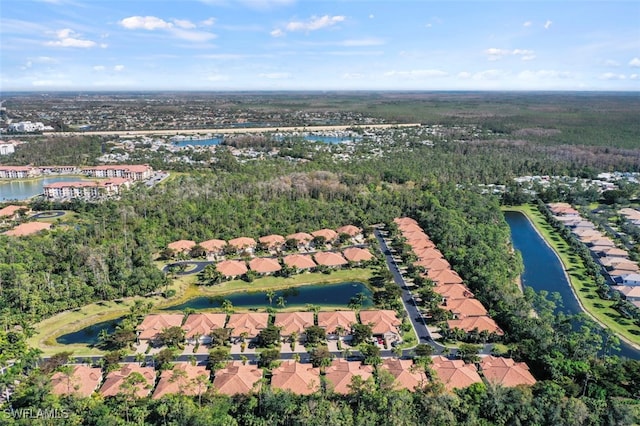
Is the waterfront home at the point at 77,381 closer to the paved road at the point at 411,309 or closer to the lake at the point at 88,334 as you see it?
the lake at the point at 88,334

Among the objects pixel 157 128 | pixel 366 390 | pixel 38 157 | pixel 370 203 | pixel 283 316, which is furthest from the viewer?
pixel 157 128

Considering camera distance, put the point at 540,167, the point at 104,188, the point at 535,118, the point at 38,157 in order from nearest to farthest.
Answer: the point at 104,188, the point at 540,167, the point at 38,157, the point at 535,118

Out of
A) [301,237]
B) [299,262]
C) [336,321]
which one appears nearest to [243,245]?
[301,237]

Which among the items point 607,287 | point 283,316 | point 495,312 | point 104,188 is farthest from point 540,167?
point 104,188

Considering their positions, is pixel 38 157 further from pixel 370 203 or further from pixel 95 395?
pixel 95 395

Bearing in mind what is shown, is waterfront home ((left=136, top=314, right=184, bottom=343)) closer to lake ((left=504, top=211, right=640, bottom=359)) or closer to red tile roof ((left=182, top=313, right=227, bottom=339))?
red tile roof ((left=182, top=313, right=227, bottom=339))

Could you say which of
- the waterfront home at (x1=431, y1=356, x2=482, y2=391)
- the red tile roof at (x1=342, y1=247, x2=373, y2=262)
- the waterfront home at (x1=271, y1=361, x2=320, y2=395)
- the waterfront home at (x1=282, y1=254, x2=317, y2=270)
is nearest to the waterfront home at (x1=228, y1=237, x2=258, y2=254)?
the waterfront home at (x1=282, y1=254, x2=317, y2=270)
